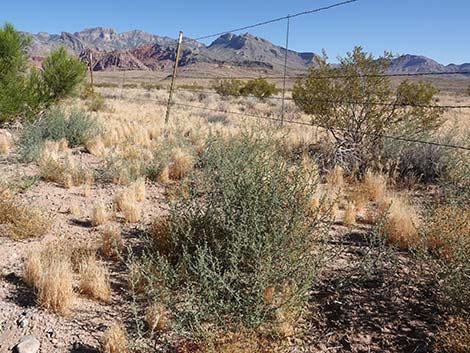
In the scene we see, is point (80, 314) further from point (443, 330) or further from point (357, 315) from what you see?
point (443, 330)

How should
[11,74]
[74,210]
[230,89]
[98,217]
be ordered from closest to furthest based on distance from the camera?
[98,217]
[74,210]
[11,74]
[230,89]

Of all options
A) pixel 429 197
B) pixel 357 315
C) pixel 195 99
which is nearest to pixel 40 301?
pixel 357 315

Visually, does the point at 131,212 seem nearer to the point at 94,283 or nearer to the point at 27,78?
the point at 94,283

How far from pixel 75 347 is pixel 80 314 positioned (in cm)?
42

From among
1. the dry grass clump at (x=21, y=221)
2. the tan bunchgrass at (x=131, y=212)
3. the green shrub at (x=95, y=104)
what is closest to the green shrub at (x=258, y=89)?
the green shrub at (x=95, y=104)

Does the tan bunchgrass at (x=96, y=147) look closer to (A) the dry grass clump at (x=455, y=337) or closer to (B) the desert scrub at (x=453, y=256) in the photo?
(B) the desert scrub at (x=453, y=256)

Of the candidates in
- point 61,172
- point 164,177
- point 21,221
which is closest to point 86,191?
point 61,172

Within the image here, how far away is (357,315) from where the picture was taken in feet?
11.3

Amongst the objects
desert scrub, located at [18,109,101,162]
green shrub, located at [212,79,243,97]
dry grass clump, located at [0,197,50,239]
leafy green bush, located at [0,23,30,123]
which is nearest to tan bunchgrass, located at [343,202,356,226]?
dry grass clump, located at [0,197,50,239]

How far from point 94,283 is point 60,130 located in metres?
7.47

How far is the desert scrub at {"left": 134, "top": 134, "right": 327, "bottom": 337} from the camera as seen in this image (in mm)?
3113

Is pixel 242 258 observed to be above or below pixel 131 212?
above

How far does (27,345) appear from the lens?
297 centimetres

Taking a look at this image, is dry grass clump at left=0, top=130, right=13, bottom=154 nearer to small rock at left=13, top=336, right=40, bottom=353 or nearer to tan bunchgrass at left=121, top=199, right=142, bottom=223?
tan bunchgrass at left=121, top=199, right=142, bottom=223
